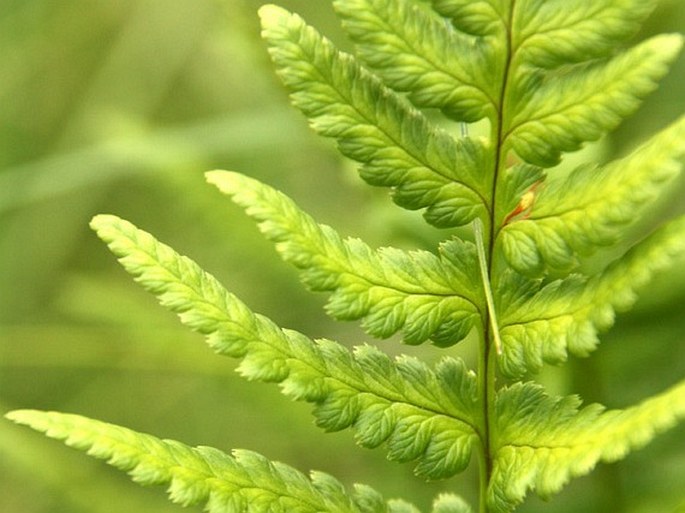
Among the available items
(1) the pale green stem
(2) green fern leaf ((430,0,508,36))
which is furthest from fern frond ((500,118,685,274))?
(2) green fern leaf ((430,0,508,36))

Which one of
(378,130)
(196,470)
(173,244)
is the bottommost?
(196,470)

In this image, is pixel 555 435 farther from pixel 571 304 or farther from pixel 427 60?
pixel 427 60

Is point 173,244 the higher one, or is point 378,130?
point 173,244

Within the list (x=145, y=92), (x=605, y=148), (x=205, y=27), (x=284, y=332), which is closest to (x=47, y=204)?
(x=145, y=92)

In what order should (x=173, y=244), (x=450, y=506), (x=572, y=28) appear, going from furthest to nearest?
(x=173, y=244) < (x=450, y=506) < (x=572, y=28)

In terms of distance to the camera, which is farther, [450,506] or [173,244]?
[173,244]

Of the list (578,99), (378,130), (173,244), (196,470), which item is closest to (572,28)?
(578,99)

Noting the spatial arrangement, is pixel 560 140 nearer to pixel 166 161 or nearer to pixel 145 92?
pixel 166 161

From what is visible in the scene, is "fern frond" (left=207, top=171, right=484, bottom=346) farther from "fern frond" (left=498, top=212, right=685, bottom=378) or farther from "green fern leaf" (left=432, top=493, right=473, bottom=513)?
"green fern leaf" (left=432, top=493, right=473, bottom=513)
